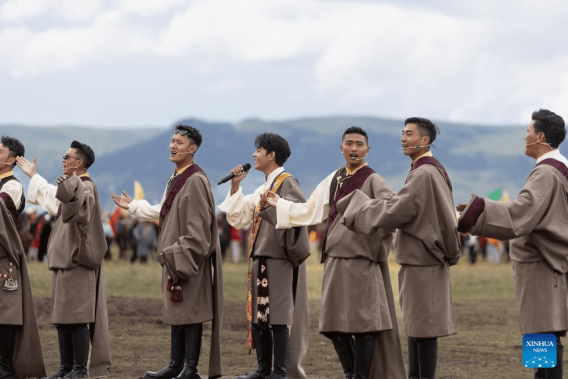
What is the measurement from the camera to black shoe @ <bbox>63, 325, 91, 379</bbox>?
827 cm

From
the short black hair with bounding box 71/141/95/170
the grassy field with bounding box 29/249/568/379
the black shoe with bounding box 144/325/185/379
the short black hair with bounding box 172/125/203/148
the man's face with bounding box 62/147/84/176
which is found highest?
the short black hair with bounding box 172/125/203/148

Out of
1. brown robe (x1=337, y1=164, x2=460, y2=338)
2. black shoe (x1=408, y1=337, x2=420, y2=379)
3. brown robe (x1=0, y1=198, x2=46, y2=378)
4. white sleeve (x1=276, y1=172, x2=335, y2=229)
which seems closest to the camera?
brown robe (x1=337, y1=164, x2=460, y2=338)

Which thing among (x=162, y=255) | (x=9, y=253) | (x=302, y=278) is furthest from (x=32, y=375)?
(x=302, y=278)

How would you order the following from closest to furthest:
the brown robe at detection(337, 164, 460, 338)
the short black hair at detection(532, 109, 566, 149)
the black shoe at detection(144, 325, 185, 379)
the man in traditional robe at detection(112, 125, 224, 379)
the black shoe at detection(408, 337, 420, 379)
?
the brown robe at detection(337, 164, 460, 338)
the short black hair at detection(532, 109, 566, 149)
the black shoe at detection(408, 337, 420, 379)
the man in traditional robe at detection(112, 125, 224, 379)
the black shoe at detection(144, 325, 185, 379)

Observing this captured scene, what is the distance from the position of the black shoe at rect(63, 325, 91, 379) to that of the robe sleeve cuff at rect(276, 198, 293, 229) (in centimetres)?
218

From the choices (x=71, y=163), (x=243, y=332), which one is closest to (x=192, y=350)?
(x=71, y=163)

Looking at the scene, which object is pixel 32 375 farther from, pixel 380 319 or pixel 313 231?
pixel 313 231

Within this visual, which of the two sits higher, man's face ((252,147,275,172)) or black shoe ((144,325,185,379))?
man's face ((252,147,275,172))

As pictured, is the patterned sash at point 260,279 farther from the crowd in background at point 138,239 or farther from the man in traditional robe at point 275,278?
the crowd in background at point 138,239

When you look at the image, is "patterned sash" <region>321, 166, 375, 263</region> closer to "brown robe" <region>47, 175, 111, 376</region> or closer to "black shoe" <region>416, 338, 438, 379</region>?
"black shoe" <region>416, 338, 438, 379</region>

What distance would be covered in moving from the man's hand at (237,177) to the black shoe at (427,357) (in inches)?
83.6

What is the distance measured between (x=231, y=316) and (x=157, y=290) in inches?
173

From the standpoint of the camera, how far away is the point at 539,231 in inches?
→ 270

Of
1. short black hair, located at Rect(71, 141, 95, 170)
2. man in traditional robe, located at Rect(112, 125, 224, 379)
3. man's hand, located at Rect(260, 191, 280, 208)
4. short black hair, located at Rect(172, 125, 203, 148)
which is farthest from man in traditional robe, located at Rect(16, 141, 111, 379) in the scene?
man's hand, located at Rect(260, 191, 280, 208)
